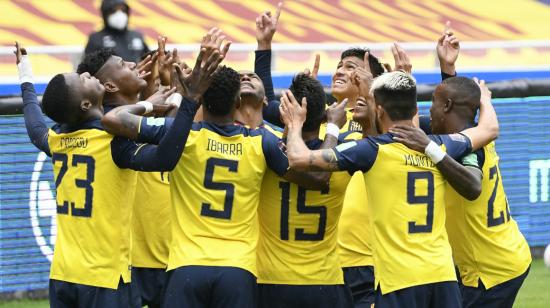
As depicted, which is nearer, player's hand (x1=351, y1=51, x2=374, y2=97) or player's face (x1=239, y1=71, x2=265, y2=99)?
player's face (x1=239, y1=71, x2=265, y2=99)

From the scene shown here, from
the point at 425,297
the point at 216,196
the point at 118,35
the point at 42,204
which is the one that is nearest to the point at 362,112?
the point at 216,196

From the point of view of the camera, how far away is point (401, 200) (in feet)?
18.2

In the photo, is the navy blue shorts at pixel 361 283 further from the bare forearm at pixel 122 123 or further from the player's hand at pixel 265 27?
the bare forearm at pixel 122 123

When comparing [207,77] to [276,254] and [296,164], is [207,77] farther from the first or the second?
[276,254]

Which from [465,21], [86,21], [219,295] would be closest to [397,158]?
[219,295]

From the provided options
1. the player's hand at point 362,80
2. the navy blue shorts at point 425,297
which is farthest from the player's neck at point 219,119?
the navy blue shorts at point 425,297

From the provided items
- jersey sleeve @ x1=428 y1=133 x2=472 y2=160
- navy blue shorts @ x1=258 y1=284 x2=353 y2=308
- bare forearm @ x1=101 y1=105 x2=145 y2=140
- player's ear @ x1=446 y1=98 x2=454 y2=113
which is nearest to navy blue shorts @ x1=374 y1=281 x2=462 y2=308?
navy blue shorts @ x1=258 y1=284 x2=353 y2=308

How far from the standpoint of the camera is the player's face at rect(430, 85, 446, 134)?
20.4 ft

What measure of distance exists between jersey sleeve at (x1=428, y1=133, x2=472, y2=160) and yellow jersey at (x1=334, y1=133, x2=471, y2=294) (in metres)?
0.23

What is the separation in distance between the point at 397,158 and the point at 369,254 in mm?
→ 1248

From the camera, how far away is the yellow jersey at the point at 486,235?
631 cm

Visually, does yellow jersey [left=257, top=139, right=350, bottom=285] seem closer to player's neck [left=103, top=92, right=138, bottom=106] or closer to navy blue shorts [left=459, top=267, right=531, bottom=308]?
navy blue shorts [left=459, top=267, right=531, bottom=308]

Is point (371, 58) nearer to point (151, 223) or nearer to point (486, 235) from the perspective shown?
point (486, 235)

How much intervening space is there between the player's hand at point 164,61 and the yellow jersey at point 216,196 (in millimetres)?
899
